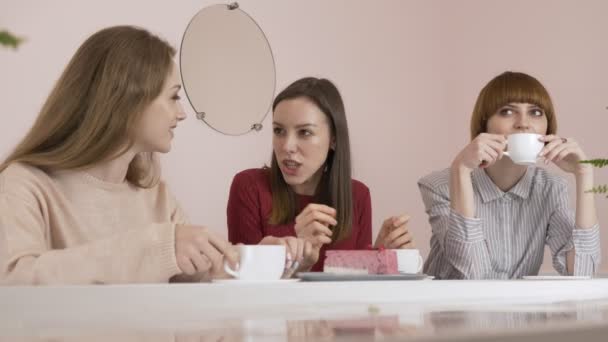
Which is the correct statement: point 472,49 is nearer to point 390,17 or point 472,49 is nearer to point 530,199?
point 390,17

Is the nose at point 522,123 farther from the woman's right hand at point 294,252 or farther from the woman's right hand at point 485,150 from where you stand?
the woman's right hand at point 294,252

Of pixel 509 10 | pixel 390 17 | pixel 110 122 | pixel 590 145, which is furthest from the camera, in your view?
pixel 390 17

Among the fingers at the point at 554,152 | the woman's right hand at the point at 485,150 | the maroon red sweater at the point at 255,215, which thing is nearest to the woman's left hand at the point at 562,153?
the fingers at the point at 554,152

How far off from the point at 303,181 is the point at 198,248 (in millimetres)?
1002

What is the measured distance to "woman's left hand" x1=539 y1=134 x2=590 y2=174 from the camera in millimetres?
1815

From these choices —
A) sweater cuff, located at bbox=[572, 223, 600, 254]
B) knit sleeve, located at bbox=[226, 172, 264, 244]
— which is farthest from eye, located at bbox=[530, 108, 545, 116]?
knit sleeve, located at bbox=[226, 172, 264, 244]

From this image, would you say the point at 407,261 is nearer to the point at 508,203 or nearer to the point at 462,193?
the point at 462,193

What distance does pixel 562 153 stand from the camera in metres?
1.89

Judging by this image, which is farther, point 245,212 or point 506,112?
point 506,112

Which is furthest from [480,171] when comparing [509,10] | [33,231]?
[509,10]

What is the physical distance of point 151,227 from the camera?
1.10m

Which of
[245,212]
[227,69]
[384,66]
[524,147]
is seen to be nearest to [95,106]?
[245,212]

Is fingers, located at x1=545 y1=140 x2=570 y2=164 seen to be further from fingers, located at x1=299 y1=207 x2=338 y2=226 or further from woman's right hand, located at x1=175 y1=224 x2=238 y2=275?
woman's right hand, located at x1=175 y1=224 x2=238 y2=275

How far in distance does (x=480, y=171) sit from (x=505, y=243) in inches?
8.9
